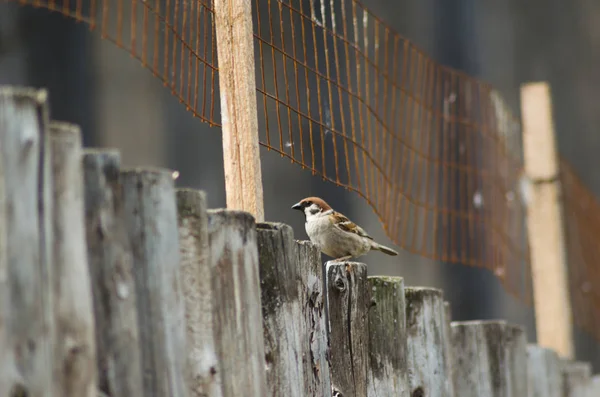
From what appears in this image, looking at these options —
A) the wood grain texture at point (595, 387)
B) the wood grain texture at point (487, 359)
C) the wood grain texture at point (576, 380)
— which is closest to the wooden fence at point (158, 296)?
the wood grain texture at point (487, 359)

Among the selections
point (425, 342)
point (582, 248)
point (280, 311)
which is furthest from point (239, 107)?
point (582, 248)

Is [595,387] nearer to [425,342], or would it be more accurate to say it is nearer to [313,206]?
[313,206]

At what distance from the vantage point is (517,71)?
998cm

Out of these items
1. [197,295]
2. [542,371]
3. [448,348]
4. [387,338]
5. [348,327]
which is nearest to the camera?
[197,295]

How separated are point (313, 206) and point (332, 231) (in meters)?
0.17

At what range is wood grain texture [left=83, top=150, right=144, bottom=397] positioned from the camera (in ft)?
7.74

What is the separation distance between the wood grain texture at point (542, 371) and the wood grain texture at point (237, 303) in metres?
2.30

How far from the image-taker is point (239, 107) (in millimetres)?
3277

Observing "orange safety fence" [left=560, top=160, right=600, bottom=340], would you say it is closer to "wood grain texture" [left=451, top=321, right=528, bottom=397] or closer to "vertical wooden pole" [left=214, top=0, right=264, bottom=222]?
"wood grain texture" [left=451, top=321, right=528, bottom=397]

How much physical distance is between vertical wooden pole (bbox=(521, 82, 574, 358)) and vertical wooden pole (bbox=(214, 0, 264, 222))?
3098 millimetres

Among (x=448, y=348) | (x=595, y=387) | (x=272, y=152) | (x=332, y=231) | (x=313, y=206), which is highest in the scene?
(x=272, y=152)

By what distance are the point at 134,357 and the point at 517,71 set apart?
800 cm

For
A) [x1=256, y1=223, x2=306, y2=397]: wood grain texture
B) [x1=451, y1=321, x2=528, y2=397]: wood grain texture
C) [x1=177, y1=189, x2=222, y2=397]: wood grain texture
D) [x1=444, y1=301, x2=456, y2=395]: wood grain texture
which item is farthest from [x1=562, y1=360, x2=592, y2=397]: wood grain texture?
[x1=177, y1=189, x2=222, y2=397]: wood grain texture

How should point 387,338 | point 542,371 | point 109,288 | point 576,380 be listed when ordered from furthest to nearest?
1. point 576,380
2. point 542,371
3. point 387,338
4. point 109,288
